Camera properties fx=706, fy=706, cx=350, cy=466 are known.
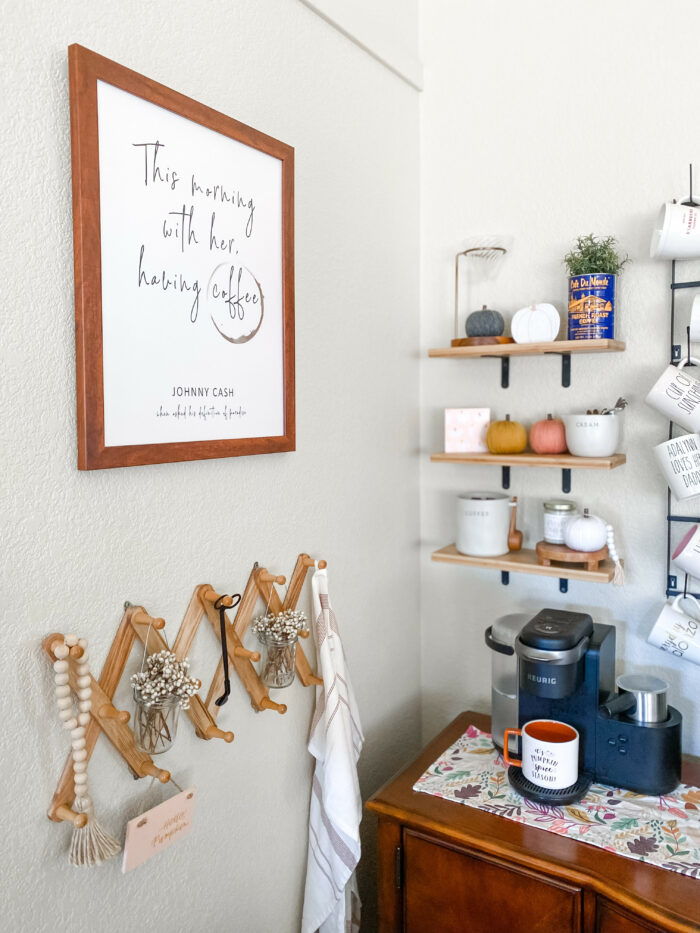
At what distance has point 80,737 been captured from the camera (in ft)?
3.10

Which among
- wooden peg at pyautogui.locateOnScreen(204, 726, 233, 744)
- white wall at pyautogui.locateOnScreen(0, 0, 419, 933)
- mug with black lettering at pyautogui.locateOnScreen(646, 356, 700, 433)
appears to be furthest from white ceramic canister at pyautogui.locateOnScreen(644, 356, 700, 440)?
wooden peg at pyautogui.locateOnScreen(204, 726, 233, 744)

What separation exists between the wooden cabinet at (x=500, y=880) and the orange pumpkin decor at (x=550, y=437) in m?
0.73

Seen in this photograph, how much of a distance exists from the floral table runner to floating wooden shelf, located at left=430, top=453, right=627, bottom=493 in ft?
2.11

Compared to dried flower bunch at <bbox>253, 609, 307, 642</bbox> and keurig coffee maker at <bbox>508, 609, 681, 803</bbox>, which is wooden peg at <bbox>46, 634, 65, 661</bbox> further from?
keurig coffee maker at <bbox>508, 609, 681, 803</bbox>

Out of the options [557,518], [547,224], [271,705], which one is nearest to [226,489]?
[271,705]

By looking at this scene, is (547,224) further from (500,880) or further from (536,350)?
(500,880)

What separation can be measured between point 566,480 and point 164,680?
1080 millimetres

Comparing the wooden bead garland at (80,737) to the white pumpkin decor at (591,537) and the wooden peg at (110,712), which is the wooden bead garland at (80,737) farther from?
the white pumpkin decor at (591,537)

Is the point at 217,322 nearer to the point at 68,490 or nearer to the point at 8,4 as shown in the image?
the point at 68,490

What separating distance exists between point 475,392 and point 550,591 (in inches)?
21.0

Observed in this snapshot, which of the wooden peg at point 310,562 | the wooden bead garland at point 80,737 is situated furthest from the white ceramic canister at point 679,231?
the wooden bead garland at point 80,737

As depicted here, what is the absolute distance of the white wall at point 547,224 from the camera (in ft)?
5.11

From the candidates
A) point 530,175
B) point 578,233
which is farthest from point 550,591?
point 530,175

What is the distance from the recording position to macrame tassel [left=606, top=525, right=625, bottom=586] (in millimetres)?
1530
